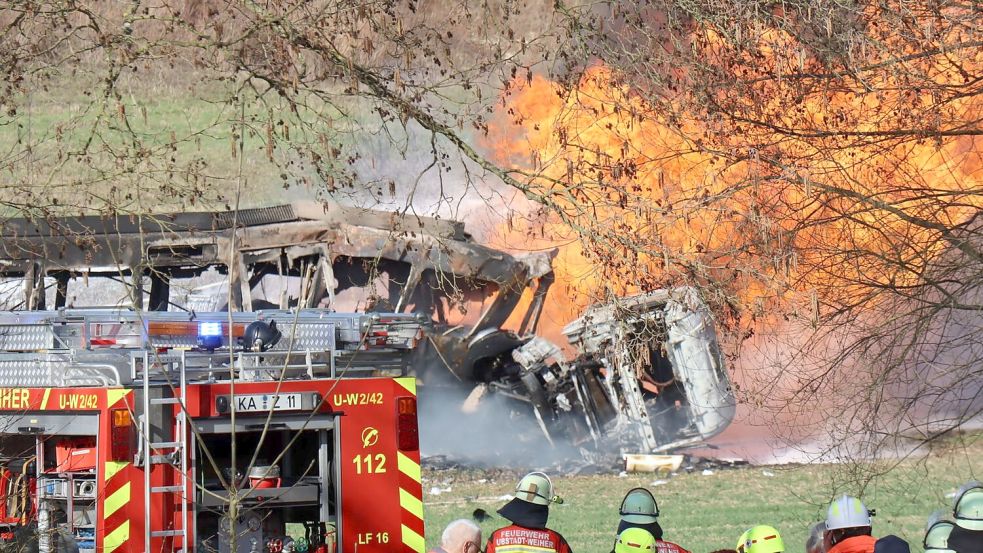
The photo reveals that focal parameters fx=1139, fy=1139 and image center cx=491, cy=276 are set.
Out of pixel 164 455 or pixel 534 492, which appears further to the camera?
pixel 164 455

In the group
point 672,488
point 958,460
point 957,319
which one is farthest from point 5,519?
point 958,460

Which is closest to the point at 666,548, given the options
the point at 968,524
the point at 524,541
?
the point at 524,541

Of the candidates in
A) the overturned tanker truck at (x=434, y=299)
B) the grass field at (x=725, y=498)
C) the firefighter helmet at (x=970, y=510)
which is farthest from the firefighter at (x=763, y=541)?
the overturned tanker truck at (x=434, y=299)

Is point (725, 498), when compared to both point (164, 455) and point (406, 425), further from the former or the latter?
point (164, 455)

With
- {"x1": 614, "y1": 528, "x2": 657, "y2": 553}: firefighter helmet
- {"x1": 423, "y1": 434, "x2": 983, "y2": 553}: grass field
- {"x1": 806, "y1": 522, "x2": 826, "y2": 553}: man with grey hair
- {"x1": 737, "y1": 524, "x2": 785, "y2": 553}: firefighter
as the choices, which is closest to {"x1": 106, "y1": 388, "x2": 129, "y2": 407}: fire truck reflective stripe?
{"x1": 614, "y1": 528, "x2": 657, "y2": 553}: firefighter helmet

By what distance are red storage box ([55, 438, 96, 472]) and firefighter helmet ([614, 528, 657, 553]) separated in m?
3.60

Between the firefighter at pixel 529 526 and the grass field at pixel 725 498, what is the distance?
3.70m

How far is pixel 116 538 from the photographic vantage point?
6.48 meters

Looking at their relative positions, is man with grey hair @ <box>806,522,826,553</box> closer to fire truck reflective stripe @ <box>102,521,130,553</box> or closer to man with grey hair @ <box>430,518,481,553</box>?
man with grey hair @ <box>430,518,481,553</box>

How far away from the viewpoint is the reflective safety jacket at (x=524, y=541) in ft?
16.3

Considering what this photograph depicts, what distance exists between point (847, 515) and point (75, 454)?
4423 millimetres

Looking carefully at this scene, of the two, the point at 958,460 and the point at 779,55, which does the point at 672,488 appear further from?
the point at 779,55

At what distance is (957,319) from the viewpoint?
9.04 meters

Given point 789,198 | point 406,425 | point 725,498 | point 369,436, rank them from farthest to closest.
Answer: point 725,498 → point 789,198 → point 406,425 → point 369,436
